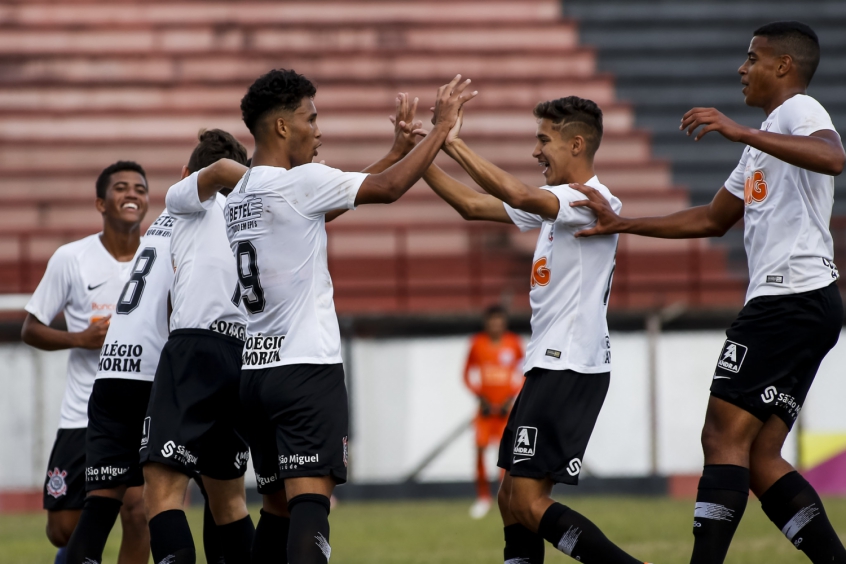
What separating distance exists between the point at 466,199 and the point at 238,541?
200 cm

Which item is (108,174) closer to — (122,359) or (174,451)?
(122,359)

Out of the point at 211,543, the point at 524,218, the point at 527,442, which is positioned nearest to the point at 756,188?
the point at 524,218

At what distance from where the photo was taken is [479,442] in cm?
1154

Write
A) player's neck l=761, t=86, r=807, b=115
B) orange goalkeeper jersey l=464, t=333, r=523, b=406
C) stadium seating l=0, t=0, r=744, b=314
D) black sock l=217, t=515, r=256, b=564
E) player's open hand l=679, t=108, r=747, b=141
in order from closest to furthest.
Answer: player's open hand l=679, t=108, r=747, b=141, player's neck l=761, t=86, r=807, b=115, black sock l=217, t=515, r=256, b=564, orange goalkeeper jersey l=464, t=333, r=523, b=406, stadium seating l=0, t=0, r=744, b=314

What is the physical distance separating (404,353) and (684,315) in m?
3.26

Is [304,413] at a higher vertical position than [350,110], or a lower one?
lower

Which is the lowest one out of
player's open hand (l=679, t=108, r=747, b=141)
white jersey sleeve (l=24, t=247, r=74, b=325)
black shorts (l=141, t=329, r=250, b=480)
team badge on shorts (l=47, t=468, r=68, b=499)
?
team badge on shorts (l=47, t=468, r=68, b=499)

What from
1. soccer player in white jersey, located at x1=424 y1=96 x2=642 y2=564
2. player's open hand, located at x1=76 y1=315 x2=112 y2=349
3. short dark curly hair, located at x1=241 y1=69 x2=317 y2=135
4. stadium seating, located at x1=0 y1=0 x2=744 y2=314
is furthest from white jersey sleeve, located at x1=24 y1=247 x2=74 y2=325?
stadium seating, located at x1=0 y1=0 x2=744 y2=314

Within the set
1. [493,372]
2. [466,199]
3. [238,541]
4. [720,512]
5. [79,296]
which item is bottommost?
[493,372]

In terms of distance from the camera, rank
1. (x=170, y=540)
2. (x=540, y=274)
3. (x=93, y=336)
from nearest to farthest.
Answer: (x=170, y=540) < (x=540, y=274) < (x=93, y=336)

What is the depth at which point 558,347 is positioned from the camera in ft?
16.5

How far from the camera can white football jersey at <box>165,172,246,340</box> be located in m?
5.19

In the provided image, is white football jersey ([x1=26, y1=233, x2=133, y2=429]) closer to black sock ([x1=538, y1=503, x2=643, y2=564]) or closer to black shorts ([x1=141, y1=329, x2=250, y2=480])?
black shorts ([x1=141, y1=329, x2=250, y2=480])

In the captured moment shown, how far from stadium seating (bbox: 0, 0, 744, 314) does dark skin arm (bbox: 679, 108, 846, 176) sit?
951 cm
